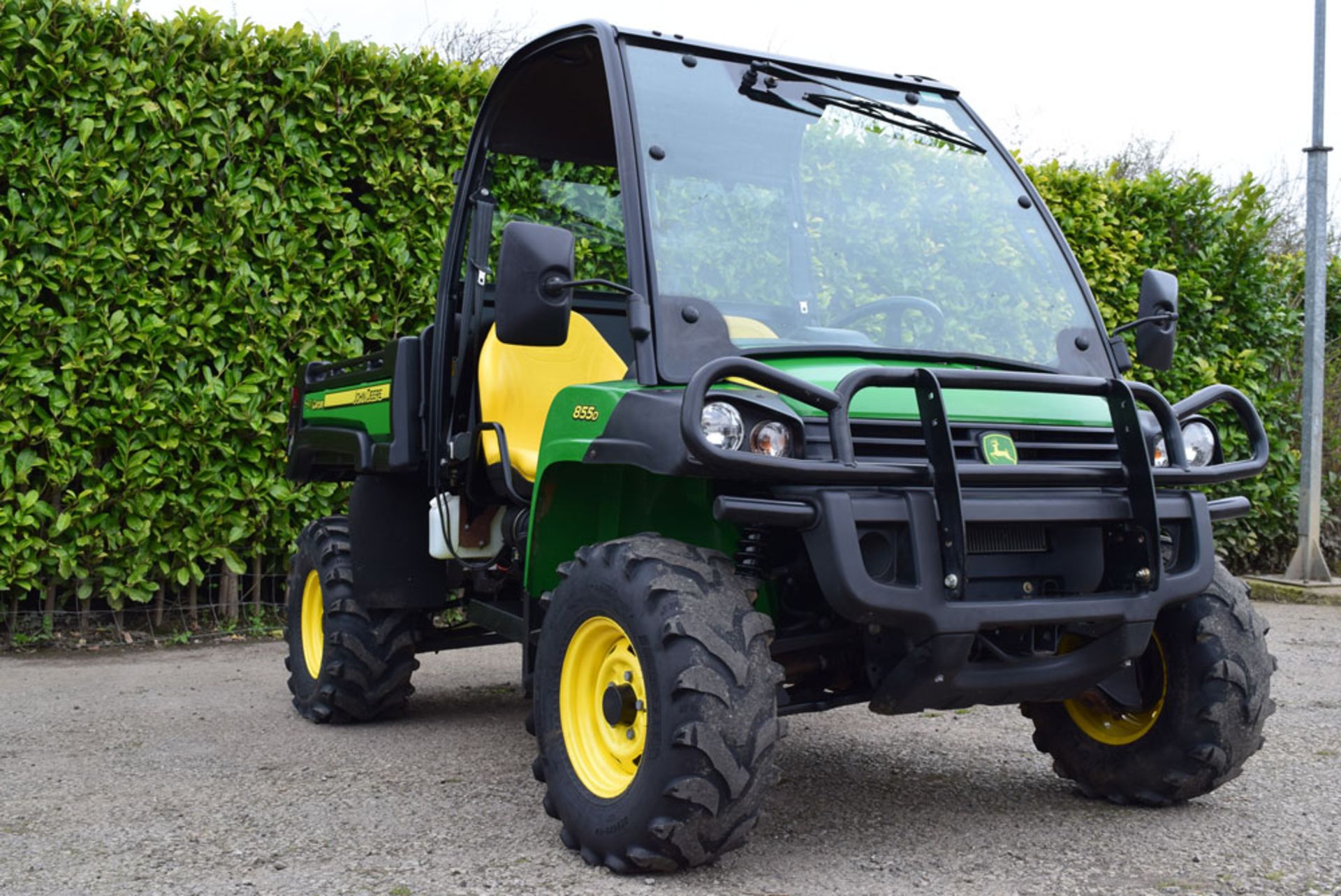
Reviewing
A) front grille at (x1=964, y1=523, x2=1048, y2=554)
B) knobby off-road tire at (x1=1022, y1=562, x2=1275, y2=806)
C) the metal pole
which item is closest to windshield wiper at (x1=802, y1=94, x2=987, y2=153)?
front grille at (x1=964, y1=523, x2=1048, y2=554)

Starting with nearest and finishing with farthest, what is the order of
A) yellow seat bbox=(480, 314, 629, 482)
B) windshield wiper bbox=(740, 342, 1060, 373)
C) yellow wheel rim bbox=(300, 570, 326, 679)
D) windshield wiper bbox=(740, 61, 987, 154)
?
windshield wiper bbox=(740, 342, 1060, 373) → windshield wiper bbox=(740, 61, 987, 154) → yellow seat bbox=(480, 314, 629, 482) → yellow wheel rim bbox=(300, 570, 326, 679)

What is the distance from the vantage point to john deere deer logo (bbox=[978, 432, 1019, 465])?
3461 mm

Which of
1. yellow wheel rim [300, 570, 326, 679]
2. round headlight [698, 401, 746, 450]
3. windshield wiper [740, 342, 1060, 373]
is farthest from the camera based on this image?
yellow wheel rim [300, 570, 326, 679]

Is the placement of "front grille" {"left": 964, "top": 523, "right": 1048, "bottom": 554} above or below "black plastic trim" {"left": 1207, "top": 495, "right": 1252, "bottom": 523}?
below

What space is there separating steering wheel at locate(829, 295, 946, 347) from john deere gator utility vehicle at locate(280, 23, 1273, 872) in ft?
0.04

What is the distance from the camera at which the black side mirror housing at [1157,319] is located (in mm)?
4184

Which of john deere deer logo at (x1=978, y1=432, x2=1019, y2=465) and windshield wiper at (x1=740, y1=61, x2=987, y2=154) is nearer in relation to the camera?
john deere deer logo at (x1=978, y1=432, x2=1019, y2=465)

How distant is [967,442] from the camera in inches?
136

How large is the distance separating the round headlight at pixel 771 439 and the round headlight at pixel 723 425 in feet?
0.10

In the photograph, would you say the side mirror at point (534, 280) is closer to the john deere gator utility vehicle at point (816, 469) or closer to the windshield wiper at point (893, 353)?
the john deere gator utility vehicle at point (816, 469)

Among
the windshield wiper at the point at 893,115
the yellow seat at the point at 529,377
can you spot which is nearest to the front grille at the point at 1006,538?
the windshield wiper at the point at 893,115

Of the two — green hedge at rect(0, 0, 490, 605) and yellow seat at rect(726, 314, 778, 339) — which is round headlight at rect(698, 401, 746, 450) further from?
green hedge at rect(0, 0, 490, 605)

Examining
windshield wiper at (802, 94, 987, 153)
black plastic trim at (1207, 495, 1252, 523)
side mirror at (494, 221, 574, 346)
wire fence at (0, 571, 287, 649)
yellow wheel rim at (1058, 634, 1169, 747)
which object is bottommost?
wire fence at (0, 571, 287, 649)

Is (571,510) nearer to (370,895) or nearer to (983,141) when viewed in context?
(370,895)
